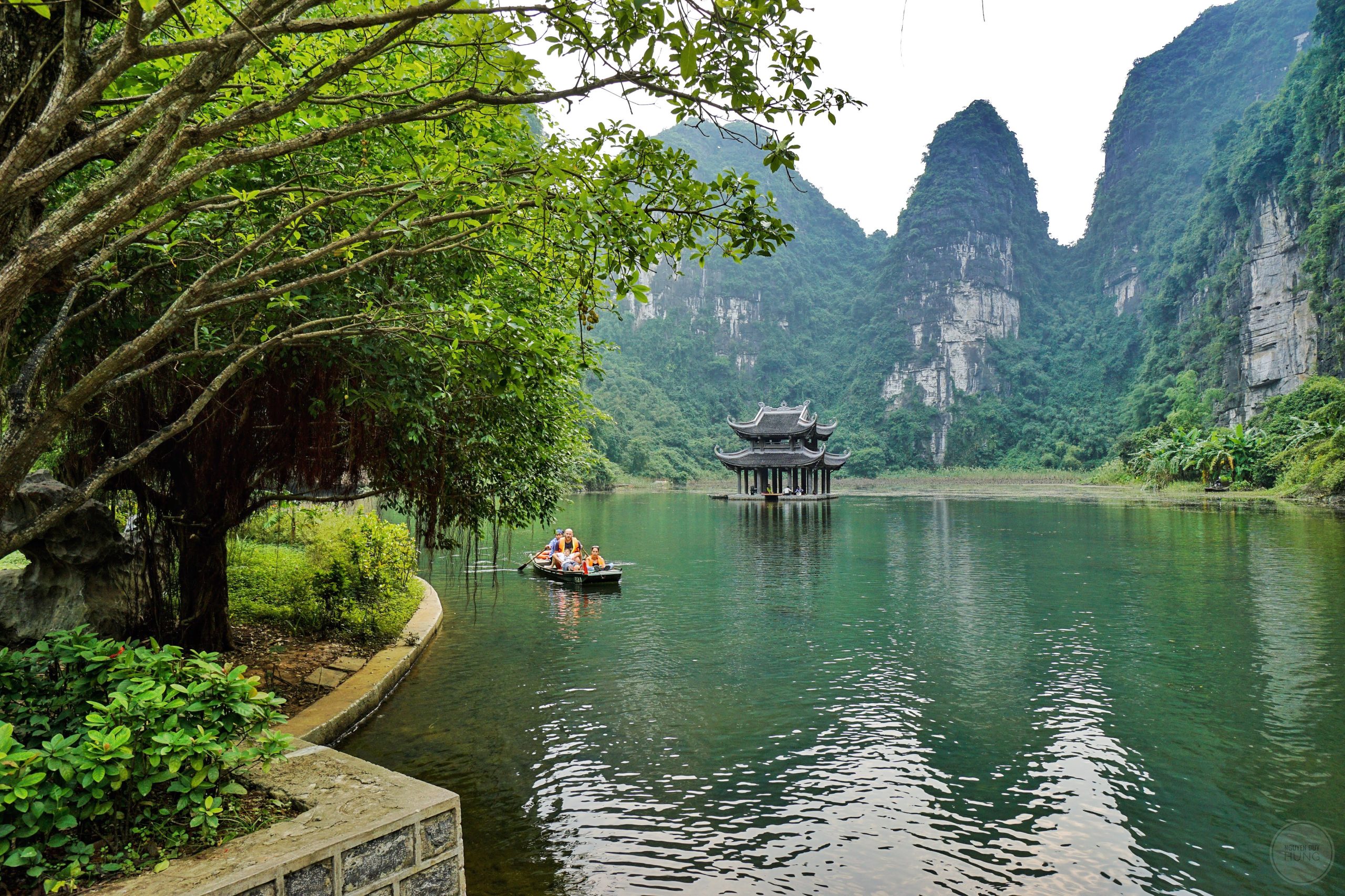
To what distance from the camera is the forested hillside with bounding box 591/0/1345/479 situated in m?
76.7

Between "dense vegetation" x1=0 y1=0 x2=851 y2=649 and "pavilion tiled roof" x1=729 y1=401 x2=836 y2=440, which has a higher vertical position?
"pavilion tiled roof" x1=729 y1=401 x2=836 y2=440

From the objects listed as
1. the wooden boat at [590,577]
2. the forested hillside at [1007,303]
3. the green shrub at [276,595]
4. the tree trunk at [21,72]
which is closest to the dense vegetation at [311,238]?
the tree trunk at [21,72]

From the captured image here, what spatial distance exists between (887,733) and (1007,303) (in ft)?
418

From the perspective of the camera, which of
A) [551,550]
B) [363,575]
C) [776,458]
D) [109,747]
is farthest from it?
[776,458]

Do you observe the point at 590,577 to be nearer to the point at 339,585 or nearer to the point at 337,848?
the point at 339,585

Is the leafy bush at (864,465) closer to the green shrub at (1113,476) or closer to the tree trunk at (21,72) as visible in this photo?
the green shrub at (1113,476)

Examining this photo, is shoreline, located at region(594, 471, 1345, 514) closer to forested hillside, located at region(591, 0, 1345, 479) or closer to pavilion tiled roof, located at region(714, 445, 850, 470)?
pavilion tiled roof, located at region(714, 445, 850, 470)

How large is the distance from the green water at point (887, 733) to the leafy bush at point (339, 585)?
3.18ft

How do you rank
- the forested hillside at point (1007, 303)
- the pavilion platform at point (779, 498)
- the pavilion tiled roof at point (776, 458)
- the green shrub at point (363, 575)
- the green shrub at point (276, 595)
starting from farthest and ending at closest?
1. the forested hillside at point (1007, 303)
2. the pavilion tiled roof at point (776, 458)
3. the pavilion platform at point (779, 498)
4. the green shrub at point (363, 575)
5. the green shrub at point (276, 595)

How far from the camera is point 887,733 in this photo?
7.63 metres

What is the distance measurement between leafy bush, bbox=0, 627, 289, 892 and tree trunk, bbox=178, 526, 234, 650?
351 cm

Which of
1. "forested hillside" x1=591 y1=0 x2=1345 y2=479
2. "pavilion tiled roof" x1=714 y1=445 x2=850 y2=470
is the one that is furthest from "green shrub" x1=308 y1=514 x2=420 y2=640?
"forested hillside" x1=591 y1=0 x2=1345 y2=479

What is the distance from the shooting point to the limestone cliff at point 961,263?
367ft

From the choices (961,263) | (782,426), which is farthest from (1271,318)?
(961,263)
